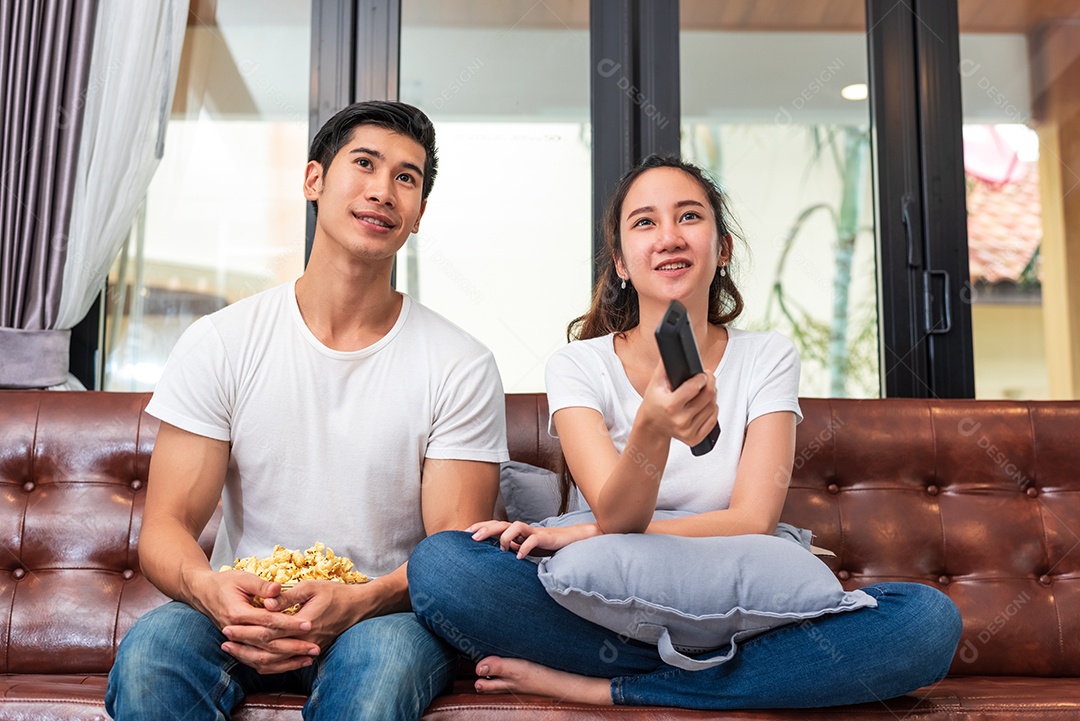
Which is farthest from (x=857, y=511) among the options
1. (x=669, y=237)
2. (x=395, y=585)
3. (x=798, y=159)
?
(x=798, y=159)

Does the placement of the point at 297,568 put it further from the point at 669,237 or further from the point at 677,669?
the point at 669,237

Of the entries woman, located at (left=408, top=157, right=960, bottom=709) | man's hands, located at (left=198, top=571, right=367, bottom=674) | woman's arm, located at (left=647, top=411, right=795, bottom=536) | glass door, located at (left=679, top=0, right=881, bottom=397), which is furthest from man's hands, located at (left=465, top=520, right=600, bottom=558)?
glass door, located at (left=679, top=0, right=881, bottom=397)

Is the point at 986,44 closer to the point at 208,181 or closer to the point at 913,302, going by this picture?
the point at 913,302

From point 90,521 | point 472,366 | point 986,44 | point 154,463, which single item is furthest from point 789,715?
point 986,44

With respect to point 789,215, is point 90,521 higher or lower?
lower

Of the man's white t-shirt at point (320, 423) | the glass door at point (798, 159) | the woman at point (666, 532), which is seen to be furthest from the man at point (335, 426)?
the glass door at point (798, 159)

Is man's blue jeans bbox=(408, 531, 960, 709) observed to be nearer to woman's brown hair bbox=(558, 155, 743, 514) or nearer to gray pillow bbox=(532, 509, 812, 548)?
gray pillow bbox=(532, 509, 812, 548)

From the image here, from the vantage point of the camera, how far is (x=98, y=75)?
246 cm

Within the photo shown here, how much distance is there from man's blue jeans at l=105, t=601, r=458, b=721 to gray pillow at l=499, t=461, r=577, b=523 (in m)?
0.45

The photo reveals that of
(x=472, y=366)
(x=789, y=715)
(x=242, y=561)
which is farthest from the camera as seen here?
(x=472, y=366)

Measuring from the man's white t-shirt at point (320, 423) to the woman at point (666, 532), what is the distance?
0.64ft

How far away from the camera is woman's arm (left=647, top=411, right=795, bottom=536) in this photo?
148cm

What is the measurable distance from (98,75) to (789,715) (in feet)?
7.26

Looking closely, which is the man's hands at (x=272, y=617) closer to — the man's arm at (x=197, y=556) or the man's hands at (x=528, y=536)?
the man's arm at (x=197, y=556)
